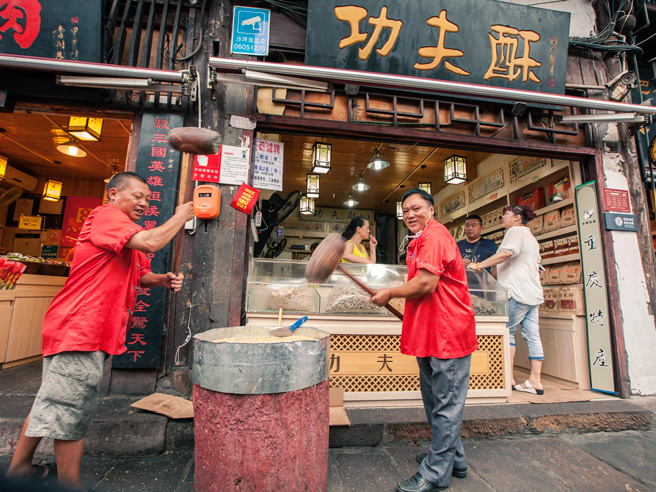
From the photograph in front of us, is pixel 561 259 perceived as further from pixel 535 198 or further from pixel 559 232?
pixel 535 198

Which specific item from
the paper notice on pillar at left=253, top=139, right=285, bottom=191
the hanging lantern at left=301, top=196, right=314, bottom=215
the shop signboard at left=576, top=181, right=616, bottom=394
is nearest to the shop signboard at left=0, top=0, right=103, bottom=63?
the paper notice on pillar at left=253, top=139, right=285, bottom=191

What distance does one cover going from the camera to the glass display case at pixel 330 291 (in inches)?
144

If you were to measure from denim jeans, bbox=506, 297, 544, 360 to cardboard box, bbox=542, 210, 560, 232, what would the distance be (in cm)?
183

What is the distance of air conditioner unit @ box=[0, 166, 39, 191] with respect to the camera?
318 inches

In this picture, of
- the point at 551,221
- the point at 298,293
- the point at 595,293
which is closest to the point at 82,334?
the point at 298,293

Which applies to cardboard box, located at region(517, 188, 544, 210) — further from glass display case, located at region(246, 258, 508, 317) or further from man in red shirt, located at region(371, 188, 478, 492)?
man in red shirt, located at region(371, 188, 478, 492)

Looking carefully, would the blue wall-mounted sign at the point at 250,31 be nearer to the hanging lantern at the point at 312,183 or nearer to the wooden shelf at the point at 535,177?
the hanging lantern at the point at 312,183

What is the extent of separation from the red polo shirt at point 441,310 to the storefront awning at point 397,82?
1.94m

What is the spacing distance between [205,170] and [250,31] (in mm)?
1941

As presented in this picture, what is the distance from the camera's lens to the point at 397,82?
3.60m

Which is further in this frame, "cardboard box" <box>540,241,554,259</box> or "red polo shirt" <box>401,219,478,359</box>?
"cardboard box" <box>540,241,554,259</box>

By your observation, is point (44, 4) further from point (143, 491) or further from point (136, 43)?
point (143, 491)

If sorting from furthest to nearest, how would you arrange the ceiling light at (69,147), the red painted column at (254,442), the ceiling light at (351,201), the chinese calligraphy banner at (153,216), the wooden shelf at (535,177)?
the ceiling light at (351,201) → the ceiling light at (69,147) → the wooden shelf at (535,177) → the chinese calligraphy banner at (153,216) → the red painted column at (254,442)

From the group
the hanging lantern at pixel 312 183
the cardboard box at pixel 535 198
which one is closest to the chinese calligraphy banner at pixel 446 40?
the cardboard box at pixel 535 198
